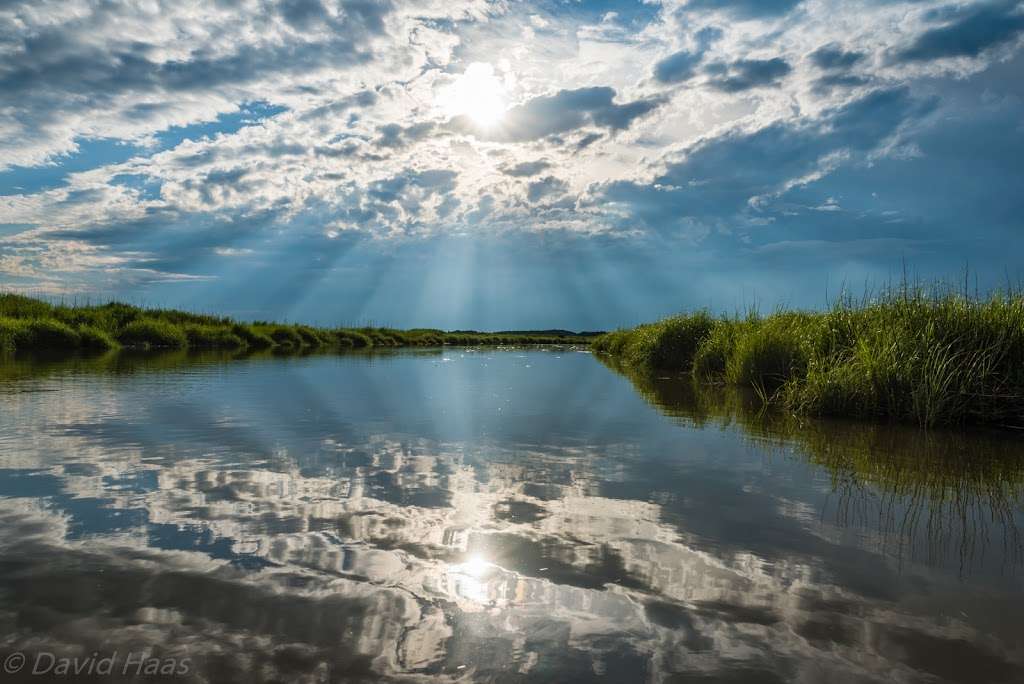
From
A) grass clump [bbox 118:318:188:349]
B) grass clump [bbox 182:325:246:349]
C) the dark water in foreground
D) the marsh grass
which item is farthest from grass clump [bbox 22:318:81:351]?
the marsh grass

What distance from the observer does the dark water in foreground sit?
213 cm

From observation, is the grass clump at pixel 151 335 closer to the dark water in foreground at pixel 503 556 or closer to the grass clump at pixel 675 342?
the grass clump at pixel 675 342

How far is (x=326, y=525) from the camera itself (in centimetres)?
344

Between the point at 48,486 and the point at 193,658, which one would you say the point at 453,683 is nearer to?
the point at 193,658

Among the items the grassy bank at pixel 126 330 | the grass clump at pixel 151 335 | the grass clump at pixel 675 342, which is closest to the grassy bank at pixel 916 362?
the grass clump at pixel 675 342

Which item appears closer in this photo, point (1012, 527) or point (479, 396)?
point (1012, 527)

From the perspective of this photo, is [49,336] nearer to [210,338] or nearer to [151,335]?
[151,335]

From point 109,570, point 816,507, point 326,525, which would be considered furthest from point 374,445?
point 816,507

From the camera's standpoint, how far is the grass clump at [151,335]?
89.0 feet

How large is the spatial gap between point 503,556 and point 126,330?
1152 inches

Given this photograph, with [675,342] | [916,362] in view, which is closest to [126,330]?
[675,342]

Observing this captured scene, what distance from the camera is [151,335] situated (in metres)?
27.6

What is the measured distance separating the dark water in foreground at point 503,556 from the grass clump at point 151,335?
76.8 feet

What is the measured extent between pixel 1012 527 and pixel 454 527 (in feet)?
10.8
